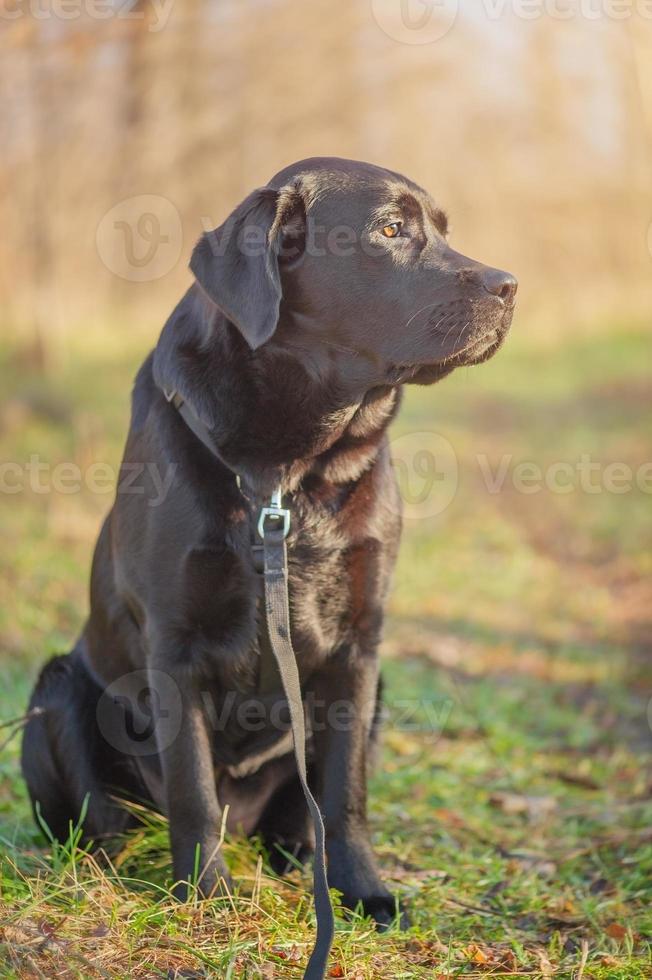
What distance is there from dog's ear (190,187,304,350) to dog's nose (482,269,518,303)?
1.61 ft

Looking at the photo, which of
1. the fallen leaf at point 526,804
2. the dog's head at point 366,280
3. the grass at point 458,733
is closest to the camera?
the grass at point 458,733

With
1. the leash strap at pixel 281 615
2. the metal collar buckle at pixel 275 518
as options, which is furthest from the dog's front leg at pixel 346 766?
the metal collar buckle at pixel 275 518

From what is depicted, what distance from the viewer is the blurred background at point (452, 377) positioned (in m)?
3.47

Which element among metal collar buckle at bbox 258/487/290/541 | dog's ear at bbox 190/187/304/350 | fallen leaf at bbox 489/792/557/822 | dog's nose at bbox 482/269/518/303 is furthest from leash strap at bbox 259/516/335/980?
fallen leaf at bbox 489/792/557/822

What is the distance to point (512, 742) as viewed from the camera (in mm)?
4066

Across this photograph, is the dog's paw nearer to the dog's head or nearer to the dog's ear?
the dog's head

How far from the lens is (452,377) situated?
3652 millimetres

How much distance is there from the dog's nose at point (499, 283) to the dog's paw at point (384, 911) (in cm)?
150

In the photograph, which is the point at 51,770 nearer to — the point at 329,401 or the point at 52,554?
the point at 329,401

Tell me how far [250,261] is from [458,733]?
246 centimetres

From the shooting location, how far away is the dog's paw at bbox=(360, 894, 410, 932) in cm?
246

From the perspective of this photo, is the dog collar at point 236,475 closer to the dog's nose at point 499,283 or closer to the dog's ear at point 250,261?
the dog's ear at point 250,261

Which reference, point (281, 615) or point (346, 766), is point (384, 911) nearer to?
point (346, 766)

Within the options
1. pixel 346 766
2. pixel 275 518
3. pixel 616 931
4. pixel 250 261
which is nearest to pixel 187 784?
pixel 346 766
